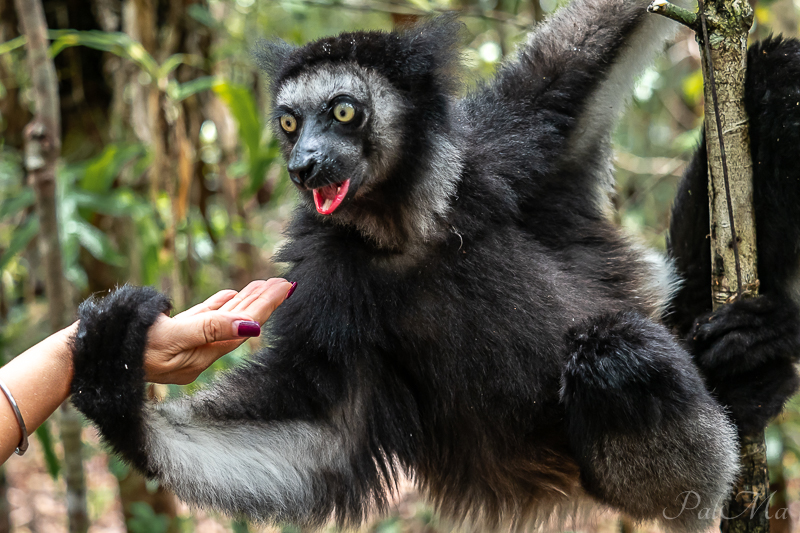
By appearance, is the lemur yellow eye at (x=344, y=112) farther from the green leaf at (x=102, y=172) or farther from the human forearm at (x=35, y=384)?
the green leaf at (x=102, y=172)

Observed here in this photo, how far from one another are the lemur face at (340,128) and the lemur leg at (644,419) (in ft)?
4.05

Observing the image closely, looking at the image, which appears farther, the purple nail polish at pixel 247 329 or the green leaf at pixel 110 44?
the green leaf at pixel 110 44

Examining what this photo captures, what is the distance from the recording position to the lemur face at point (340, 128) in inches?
118

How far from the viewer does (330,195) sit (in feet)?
10.0

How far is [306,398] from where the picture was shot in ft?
10.6

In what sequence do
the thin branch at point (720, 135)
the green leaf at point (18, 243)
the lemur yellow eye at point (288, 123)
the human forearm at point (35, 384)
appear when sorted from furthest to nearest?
the green leaf at point (18, 243)
the lemur yellow eye at point (288, 123)
the thin branch at point (720, 135)
the human forearm at point (35, 384)

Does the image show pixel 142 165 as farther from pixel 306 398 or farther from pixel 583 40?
pixel 583 40

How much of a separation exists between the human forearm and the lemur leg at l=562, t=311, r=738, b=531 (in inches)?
81.5

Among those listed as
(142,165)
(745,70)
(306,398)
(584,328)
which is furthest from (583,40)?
(142,165)

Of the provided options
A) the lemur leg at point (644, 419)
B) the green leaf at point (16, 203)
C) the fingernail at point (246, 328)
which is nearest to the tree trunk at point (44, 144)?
the green leaf at point (16, 203)

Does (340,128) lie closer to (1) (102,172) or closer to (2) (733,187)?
(2) (733,187)

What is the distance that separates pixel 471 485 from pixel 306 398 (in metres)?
1.01

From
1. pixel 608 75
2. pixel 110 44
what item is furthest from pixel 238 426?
pixel 110 44

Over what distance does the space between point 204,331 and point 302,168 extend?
783 millimetres
